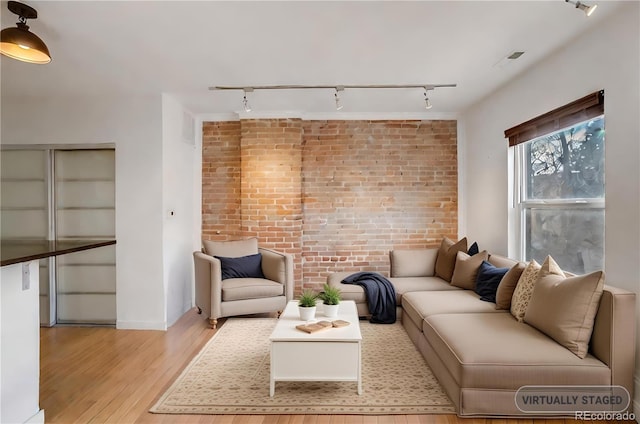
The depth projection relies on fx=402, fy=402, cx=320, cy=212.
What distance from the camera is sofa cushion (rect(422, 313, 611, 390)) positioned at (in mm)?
2262

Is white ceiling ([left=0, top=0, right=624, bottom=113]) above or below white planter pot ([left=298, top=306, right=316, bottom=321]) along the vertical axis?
above

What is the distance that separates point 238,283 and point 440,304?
7.09 feet

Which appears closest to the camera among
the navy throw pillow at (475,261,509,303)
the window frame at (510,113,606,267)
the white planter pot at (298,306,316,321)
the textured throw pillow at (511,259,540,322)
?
the textured throw pillow at (511,259,540,322)

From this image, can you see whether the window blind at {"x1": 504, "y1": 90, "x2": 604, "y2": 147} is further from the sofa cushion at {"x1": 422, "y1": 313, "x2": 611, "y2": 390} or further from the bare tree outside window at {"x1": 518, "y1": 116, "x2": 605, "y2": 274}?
the sofa cushion at {"x1": 422, "y1": 313, "x2": 611, "y2": 390}

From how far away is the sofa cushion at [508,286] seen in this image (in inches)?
125

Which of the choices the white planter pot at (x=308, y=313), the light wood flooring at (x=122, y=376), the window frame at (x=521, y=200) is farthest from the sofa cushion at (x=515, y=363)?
the window frame at (x=521, y=200)

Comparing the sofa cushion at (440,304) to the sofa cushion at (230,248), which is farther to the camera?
the sofa cushion at (230,248)

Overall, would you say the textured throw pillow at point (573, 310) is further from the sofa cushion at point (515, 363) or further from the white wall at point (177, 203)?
the white wall at point (177, 203)

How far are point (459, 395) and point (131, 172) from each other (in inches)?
145

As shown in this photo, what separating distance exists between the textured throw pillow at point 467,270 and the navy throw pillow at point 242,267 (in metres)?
2.19

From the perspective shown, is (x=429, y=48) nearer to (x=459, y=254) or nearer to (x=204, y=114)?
(x=459, y=254)

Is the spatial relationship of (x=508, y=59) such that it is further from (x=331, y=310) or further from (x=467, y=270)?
(x=331, y=310)

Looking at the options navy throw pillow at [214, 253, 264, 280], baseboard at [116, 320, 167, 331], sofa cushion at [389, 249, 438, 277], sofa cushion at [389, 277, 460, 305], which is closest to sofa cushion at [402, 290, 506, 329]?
sofa cushion at [389, 277, 460, 305]

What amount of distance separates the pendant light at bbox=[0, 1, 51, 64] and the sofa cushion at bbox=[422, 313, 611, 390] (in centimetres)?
313
